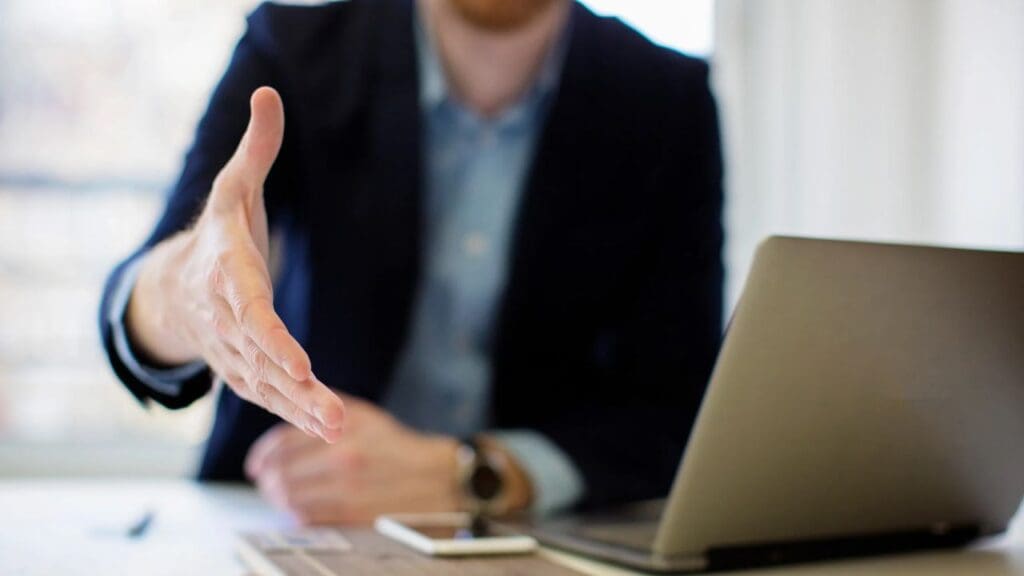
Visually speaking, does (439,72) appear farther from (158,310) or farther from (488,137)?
(158,310)

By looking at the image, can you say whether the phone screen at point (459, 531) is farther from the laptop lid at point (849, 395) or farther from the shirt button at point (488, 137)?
the shirt button at point (488, 137)

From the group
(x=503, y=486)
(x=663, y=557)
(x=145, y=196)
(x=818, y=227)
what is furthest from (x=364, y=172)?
(x=818, y=227)

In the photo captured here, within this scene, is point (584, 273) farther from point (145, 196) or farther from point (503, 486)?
point (145, 196)

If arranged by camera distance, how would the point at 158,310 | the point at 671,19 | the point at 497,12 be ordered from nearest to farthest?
the point at 158,310
the point at 497,12
the point at 671,19

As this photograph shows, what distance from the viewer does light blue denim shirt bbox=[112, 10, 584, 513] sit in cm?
112

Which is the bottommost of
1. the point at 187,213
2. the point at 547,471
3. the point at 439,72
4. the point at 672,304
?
the point at 547,471

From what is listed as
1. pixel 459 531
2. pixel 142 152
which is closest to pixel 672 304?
pixel 459 531

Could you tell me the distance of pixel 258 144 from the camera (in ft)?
1.65

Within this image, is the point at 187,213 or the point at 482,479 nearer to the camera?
the point at 187,213

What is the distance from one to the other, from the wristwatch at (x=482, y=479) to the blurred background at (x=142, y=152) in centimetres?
107

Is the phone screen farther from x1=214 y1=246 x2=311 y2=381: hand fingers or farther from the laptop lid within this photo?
x1=214 y1=246 x2=311 y2=381: hand fingers

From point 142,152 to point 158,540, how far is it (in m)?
1.48

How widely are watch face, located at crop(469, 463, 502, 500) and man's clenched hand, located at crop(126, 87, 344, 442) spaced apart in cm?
38

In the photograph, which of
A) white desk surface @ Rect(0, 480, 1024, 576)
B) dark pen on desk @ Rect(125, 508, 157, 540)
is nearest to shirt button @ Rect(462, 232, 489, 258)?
white desk surface @ Rect(0, 480, 1024, 576)
